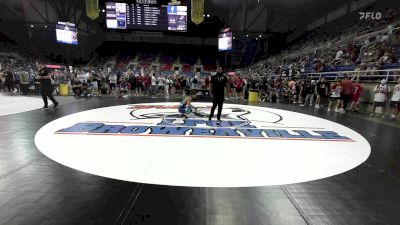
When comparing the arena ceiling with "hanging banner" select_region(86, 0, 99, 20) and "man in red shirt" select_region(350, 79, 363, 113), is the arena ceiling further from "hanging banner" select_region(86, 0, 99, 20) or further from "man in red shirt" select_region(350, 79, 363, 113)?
"man in red shirt" select_region(350, 79, 363, 113)

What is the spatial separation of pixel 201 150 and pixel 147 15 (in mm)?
14674

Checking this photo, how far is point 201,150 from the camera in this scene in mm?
4086

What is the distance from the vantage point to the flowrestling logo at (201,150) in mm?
3115

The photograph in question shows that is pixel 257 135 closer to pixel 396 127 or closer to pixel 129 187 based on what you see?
pixel 129 187

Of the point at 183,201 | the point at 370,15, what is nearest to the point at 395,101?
the point at 183,201

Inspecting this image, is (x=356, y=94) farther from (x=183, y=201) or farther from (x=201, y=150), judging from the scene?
(x=183, y=201)

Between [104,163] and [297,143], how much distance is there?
349 centimetres

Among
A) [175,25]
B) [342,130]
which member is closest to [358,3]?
[175,25]

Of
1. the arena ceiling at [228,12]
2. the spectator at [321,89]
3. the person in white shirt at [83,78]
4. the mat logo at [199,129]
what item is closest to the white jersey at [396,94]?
the spectator at [321,89]

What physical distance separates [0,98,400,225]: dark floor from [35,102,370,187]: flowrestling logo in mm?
215

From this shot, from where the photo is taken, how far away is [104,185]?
9.02 feet

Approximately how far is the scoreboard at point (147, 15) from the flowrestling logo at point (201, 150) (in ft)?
38.4

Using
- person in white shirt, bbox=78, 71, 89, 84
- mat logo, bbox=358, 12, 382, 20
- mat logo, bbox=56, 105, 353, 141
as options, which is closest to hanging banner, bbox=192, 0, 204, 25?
person in white shirt, bbox=78, 71, 89, 84

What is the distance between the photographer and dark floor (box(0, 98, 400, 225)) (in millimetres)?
2152
